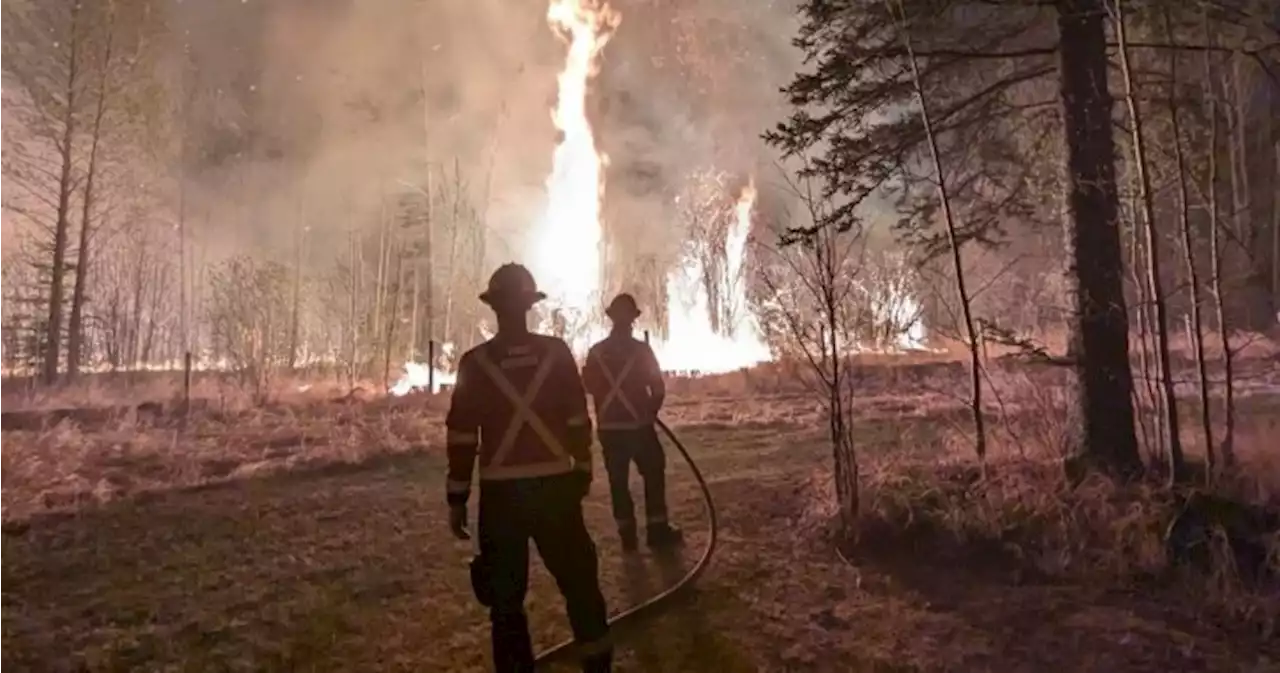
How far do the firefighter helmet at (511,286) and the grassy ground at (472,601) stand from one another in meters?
2.04

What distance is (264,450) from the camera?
45.8 feet

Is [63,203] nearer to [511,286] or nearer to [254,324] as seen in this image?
[254,324]

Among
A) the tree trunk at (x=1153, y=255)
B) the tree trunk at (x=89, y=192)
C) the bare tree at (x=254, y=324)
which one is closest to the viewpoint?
the tree trunk at (x=1153, y=255)

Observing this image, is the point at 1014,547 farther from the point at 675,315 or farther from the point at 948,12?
the point at 675,315

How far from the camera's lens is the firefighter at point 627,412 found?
23.2 ft

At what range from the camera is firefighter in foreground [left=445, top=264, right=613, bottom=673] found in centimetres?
430

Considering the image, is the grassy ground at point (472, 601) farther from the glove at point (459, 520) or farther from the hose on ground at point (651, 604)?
the glove at point (459, 520)

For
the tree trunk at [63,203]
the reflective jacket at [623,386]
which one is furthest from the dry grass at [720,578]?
the tree trunk at [63,203]

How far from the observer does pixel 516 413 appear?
4379 millimetres

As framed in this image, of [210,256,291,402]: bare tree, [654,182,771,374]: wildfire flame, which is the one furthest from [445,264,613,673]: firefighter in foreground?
[654,182,771,374]: wildfire flame

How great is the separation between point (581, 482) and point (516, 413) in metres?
0.49

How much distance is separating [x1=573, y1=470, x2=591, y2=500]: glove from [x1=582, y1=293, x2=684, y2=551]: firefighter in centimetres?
247

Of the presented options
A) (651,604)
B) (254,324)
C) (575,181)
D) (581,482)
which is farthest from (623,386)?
(575,181)

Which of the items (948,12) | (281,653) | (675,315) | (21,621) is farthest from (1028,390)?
(675,315)
